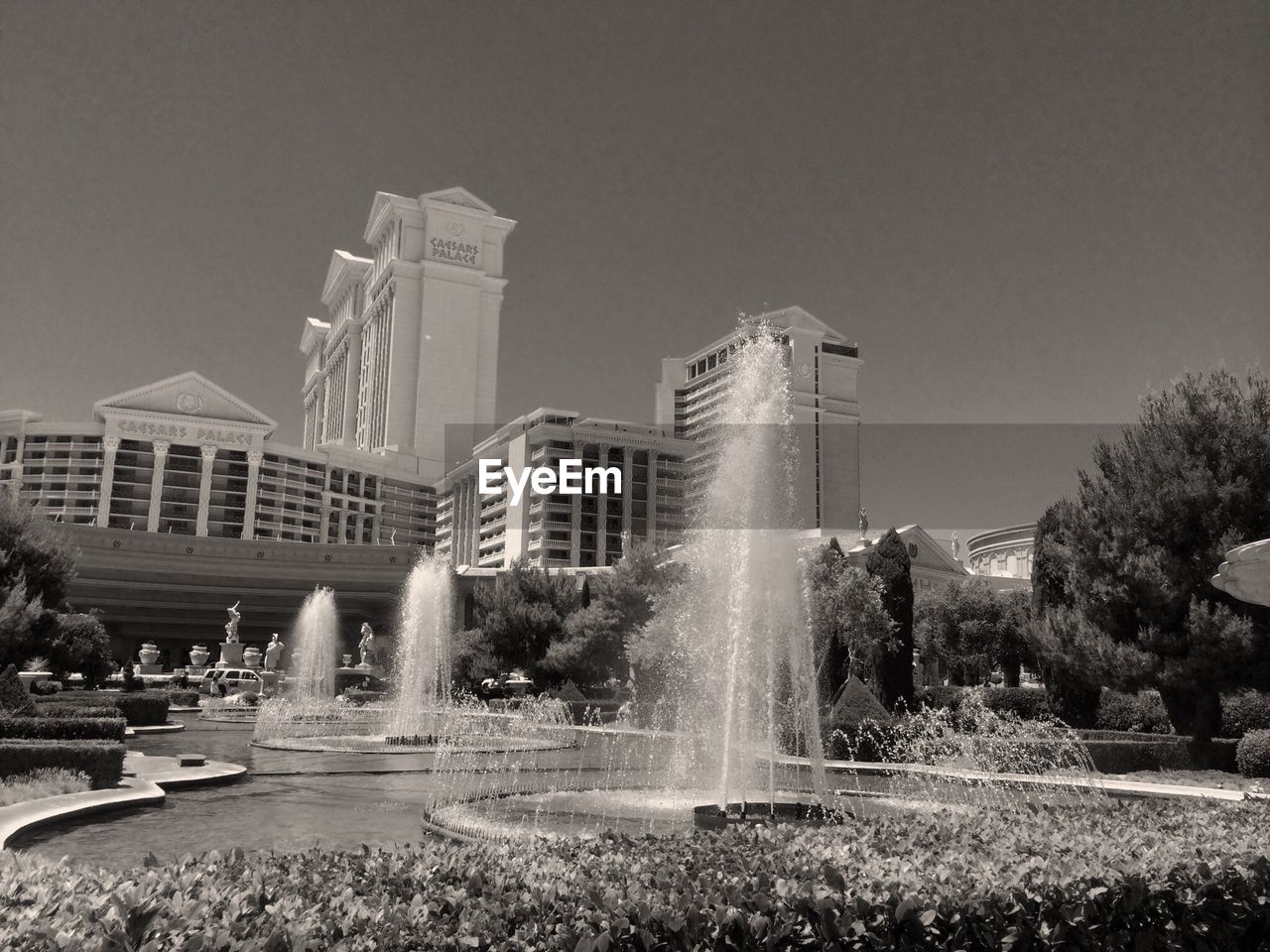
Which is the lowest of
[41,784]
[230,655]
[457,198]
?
[41,784]

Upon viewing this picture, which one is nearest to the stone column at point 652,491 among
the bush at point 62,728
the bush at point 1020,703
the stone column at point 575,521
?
the stone column at point 575,521

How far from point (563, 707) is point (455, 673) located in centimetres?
1398

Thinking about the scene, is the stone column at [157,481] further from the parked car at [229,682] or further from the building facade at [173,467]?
the parked car at [229,682]

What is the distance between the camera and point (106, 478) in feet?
413

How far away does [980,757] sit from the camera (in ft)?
79.5

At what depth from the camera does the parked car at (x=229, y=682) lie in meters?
49.6

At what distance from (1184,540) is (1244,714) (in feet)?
19.6

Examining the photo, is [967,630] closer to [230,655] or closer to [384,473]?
[230,655]

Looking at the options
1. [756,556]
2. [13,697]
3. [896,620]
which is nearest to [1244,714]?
[896,620]

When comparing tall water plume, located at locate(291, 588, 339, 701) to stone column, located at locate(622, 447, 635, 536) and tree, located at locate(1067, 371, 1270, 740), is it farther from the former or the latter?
stone column, located at locate(622, 447, 635, 536)

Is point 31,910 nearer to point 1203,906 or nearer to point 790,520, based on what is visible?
point 1203,906

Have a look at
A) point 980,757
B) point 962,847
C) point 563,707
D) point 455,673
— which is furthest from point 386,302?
point 962,847

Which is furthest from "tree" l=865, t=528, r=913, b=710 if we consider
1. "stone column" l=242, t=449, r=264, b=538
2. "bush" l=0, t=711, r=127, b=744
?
"stone column" l=242, t=449, r=264, b=538

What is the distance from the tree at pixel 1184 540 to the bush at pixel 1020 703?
733 centimetres
